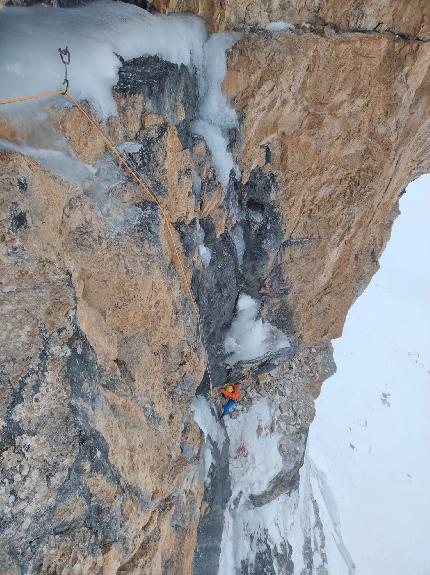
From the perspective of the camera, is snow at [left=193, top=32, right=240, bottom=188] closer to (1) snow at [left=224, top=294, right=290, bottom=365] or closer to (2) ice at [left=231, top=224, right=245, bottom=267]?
(2) ice at [left=231, top=224, right=245, bottom=267]

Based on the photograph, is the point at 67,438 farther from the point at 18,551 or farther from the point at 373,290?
the point at 373,290

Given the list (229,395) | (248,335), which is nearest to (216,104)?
(248,335)

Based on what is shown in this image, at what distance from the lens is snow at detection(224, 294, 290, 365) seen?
8078 millimetres

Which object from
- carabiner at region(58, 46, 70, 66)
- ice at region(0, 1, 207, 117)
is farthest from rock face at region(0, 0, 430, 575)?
carabiner at region(58, 46, 70, 66)

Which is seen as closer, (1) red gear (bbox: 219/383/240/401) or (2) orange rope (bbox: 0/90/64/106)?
(2) orange rope (bbox: 0/90/64/106)

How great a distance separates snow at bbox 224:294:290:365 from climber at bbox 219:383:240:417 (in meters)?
0.70

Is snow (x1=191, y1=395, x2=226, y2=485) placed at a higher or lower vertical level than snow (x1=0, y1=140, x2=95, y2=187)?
lower

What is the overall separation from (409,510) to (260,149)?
1592 centimetres

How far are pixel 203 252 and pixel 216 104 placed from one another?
1.95 metres

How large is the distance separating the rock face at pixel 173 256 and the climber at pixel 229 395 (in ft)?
0.92

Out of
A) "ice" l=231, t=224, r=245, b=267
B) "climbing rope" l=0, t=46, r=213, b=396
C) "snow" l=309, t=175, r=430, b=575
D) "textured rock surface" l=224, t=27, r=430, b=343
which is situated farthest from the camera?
"snow" l=309, t=175, r=430, b=575

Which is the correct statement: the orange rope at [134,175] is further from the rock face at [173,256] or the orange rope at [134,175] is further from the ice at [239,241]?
the ice at [239,241]

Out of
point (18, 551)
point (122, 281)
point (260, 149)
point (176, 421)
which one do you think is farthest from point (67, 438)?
point (260, 149)

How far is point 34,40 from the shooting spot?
14.0 feet
